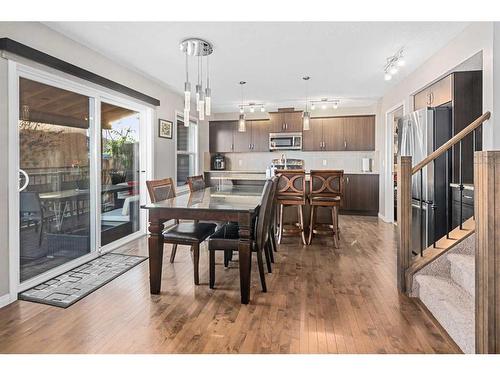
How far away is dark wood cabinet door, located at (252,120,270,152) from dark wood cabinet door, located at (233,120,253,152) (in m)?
0.10

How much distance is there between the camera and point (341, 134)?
6.64 metres

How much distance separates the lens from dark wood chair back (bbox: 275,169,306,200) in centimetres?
402

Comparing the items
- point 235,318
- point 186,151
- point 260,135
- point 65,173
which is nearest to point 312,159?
point 260,135

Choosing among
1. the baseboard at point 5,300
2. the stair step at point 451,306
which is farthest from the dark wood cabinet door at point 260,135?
the baseboard at point 5,300

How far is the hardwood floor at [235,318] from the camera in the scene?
1785 millimetres

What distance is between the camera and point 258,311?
2229 millimetres

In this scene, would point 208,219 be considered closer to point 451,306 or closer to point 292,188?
point 451,306

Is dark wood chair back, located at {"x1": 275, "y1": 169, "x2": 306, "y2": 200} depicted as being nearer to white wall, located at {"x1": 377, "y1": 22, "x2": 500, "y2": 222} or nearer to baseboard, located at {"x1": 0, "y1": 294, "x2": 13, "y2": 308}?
white wall, located at {"x1": 377, "y1": 22, "x2": 500, "y2": 222}

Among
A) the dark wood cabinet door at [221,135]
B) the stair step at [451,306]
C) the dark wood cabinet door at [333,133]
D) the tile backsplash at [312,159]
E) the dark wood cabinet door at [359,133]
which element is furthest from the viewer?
the dark wood cabinet door at [221,135]

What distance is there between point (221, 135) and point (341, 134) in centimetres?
276

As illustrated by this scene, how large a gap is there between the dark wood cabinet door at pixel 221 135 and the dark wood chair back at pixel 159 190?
3.83m

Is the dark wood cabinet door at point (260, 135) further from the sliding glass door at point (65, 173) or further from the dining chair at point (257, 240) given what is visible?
the dining chair at point (257, 240)
